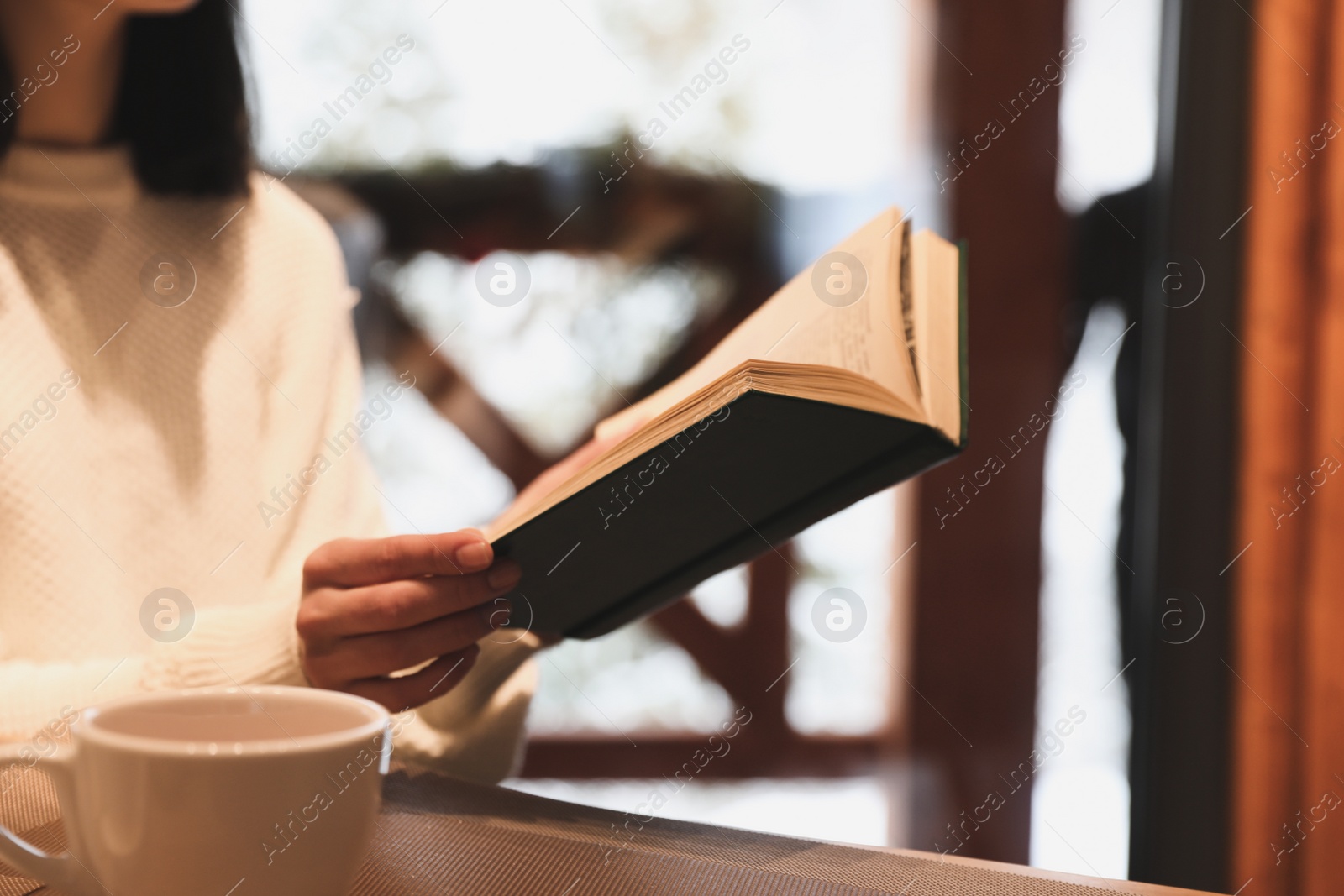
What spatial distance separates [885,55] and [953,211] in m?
0.31

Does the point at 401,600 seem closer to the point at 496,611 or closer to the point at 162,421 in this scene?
the point at 496,611

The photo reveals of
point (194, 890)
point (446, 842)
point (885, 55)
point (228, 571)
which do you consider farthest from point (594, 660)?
point (194, 890)

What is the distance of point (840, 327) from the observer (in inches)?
20.2

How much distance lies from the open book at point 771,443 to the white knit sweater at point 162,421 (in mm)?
167

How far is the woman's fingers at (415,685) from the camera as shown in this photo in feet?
1.89

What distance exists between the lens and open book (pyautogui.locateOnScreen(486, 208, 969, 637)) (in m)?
0.41

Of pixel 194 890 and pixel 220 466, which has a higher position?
pixel 220 466

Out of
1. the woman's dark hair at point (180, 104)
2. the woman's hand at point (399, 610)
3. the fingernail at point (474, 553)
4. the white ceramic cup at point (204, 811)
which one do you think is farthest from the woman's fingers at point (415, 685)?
the woman's dark hair at point (180, 104)

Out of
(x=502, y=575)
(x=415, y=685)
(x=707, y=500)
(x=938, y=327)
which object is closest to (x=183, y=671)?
(x=415, y=685)

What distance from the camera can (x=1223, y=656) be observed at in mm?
1112

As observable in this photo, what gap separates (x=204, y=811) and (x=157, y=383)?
67cm

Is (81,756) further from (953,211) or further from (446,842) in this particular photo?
Answer: (953,211)

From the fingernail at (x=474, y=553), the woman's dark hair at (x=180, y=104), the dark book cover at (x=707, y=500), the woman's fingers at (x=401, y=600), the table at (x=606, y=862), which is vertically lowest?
the table at (x=606, y=862)

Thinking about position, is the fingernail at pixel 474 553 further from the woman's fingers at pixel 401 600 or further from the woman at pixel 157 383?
the woman at pixel 157 383
